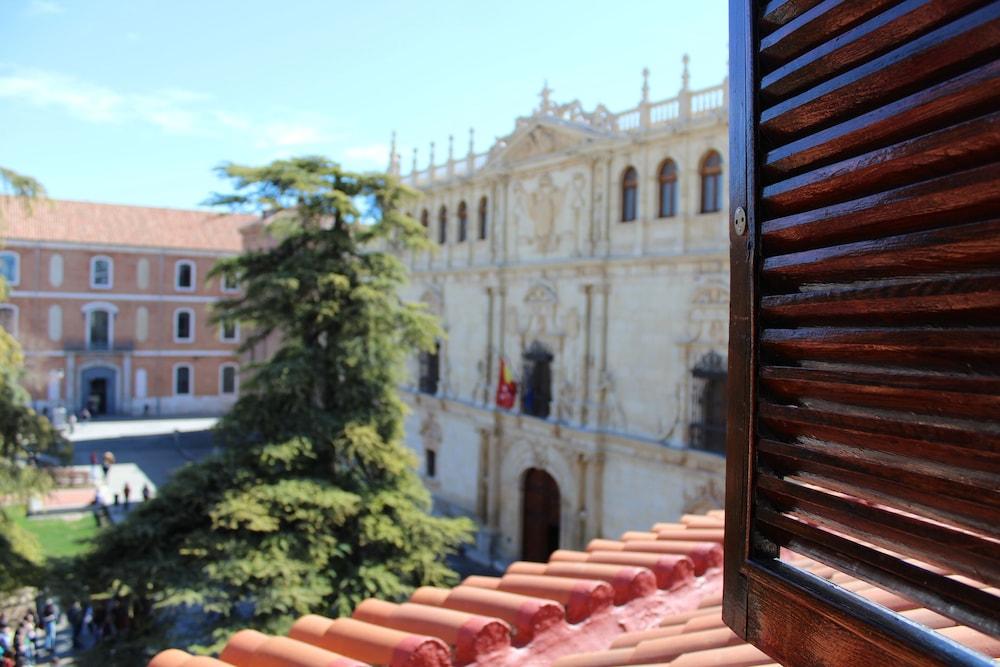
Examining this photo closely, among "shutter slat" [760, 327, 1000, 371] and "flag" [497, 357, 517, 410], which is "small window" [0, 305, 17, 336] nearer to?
"flag" [497, 357, 517, 410]

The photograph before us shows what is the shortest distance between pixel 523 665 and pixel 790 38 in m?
A: 2.96

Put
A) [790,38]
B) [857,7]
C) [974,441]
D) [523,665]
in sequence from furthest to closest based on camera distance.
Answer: [523,665], [790,38], [857,7], [974,441]

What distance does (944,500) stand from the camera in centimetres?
124

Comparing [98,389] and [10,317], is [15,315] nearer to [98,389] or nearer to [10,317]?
[10,317]

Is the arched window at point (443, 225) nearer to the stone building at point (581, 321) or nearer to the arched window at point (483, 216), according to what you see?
the stone building at point (581, 321)

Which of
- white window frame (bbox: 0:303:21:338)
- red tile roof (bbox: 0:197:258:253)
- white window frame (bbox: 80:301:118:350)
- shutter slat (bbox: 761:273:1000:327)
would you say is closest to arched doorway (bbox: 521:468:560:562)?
shutter slat (bbox: 761:273:1000:327)

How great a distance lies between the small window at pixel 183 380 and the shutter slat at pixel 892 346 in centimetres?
4218

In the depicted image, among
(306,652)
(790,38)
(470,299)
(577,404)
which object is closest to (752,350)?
(790,38)

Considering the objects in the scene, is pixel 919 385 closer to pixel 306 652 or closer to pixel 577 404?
pixel 306 652

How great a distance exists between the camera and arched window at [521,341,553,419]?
19531 millimetres

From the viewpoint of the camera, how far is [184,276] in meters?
40.1

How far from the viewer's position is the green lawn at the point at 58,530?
1989 centimetres

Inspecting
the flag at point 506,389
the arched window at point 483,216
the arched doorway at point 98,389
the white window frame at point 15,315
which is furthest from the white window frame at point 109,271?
the flag at point 506,389

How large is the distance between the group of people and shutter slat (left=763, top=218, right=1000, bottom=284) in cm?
1463
